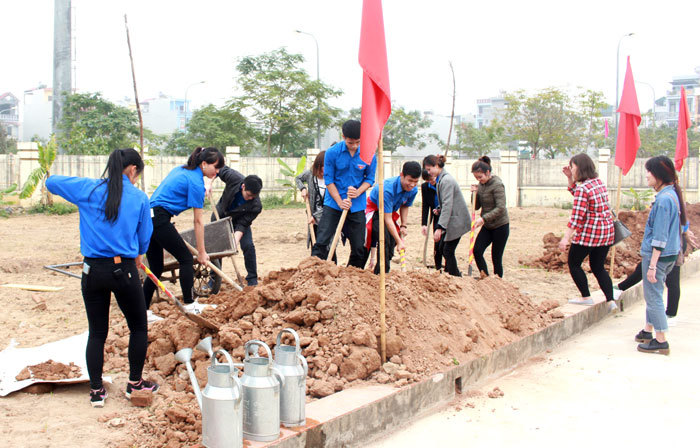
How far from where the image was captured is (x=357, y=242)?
6.38 meters

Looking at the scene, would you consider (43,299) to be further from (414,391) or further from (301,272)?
(414,391)

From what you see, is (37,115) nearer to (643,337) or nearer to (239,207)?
(239,207)

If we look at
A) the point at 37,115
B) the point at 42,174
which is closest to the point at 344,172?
the point at 42,174

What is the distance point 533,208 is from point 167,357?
20.4m

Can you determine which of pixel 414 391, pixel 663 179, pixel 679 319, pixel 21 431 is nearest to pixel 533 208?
pixel 679 319

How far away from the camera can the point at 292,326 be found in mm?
4562

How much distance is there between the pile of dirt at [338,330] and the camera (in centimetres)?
417

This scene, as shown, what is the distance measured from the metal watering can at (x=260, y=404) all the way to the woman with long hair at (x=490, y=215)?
436 cm

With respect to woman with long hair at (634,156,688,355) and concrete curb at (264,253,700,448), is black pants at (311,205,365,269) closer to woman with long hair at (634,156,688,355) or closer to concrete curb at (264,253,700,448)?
concrete curb at (264,253,700,448)

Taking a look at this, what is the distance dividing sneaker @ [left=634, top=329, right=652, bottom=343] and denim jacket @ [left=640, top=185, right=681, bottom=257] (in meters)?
0.79

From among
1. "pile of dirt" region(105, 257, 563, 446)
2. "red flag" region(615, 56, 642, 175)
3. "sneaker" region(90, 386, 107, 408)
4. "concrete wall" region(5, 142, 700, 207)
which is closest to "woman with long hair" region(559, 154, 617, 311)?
"pile of dirt" region(105, 257, 563, 446)

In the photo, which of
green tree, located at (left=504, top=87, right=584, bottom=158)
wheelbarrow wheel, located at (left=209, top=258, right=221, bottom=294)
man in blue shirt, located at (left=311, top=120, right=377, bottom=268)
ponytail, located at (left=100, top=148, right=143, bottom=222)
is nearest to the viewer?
ponytail, located at (left=100, top=148, right=143, bottom=222)

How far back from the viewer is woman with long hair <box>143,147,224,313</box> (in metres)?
5.77

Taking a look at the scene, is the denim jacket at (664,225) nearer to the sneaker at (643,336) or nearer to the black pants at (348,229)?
the sneaker at (643,336)
